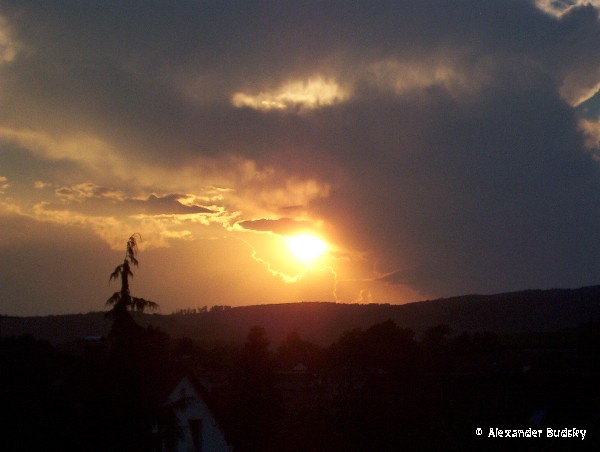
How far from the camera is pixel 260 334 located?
44.0 meters

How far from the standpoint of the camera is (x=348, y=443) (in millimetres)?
34719

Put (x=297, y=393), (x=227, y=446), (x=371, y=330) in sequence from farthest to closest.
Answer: (x=371, y=330)
(x=297, y=393)
(x=227, y=446)

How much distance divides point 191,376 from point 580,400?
2221cm

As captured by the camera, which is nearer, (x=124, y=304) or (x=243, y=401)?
(x=124, y=304)

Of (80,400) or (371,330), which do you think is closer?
(80,400)

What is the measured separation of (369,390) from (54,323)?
749 inches

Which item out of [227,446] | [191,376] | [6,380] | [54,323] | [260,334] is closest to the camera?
[6,380]

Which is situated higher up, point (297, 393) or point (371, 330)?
point (371, 330)

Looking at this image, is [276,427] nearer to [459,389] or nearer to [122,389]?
[459,389]

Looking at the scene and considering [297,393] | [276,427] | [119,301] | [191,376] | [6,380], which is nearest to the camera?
[6,380]

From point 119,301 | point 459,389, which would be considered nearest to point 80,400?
point 119,301

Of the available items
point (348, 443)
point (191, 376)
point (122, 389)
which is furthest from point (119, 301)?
point (348, 443)

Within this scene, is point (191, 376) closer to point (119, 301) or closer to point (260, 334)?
point (119, 301)

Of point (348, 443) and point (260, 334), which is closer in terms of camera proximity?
point (348, 443)
